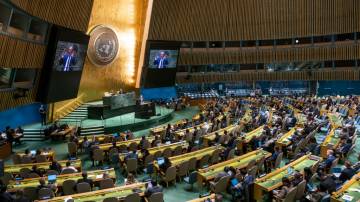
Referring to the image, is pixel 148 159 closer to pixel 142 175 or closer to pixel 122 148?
pixel 142 175

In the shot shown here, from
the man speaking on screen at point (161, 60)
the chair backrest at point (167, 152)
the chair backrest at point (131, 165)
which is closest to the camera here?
the chair backrest at point (131, 165)

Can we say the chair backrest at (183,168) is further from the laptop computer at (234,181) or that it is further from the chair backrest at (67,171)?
the chair backrest at (67,171)

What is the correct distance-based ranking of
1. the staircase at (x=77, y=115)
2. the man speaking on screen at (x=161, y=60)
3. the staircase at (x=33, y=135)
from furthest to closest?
1. the man speaking on screen at (x=161, y=60)
2. the staircase at (x=77, y=115)
3. the staircase at (x=33, y=135)

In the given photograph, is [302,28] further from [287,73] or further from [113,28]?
[113,28]

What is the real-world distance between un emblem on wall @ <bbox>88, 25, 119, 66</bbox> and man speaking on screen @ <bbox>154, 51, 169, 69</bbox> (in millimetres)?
3479

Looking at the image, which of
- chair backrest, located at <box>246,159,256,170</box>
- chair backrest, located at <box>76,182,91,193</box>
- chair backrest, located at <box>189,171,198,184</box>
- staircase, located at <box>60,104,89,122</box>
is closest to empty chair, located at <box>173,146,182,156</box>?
chair backrest, located at <box>189,171,198,184</box>

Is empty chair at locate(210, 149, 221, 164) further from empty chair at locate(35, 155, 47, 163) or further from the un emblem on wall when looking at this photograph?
the un emblem on wall

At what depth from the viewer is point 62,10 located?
1733 centimetres

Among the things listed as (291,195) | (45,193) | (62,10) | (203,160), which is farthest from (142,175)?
(62,10)

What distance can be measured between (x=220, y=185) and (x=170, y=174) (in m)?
1.84

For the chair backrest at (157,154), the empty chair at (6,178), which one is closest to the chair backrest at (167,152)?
the chair backrest at (157,154)

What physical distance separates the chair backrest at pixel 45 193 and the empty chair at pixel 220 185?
418 centimetres

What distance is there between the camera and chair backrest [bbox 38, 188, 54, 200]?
8.02m

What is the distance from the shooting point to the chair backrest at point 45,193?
8020 mm
